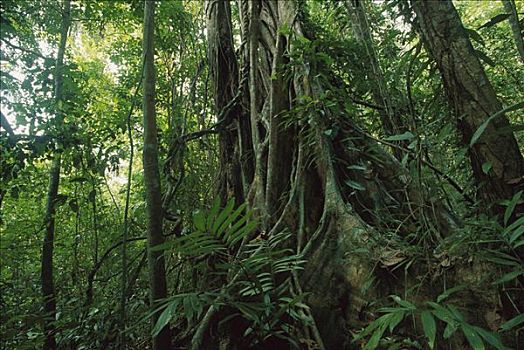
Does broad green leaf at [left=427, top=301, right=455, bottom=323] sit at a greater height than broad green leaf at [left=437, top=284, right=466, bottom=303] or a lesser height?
lesser

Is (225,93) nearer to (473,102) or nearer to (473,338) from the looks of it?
(473,102)

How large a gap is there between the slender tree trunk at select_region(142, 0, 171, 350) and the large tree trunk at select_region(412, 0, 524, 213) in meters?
1.33

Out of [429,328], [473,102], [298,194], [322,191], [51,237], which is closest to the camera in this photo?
[429,328]

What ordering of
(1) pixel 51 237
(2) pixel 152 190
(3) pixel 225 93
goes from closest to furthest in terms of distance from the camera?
(2) pixel 152 190, (1) pixel 51 237, (3) pixel 225 93

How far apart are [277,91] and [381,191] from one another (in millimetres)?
977

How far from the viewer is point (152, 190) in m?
2.04

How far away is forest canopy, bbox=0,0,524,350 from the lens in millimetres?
1315

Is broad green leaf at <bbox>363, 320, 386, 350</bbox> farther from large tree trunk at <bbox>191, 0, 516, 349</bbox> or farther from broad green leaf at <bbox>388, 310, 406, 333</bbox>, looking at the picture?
large tree trunk at <bbox>191, 0, 516, 349</bbox>

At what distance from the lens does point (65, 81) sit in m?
3.15

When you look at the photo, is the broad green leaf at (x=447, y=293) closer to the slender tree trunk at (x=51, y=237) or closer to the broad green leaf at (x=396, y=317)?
the broad green leaf at (x=396, y=317)

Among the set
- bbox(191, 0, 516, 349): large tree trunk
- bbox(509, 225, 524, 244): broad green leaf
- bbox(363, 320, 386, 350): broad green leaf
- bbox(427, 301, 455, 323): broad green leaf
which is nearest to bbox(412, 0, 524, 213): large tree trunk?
bbox(509, 225, 524, 244): broad green leaf

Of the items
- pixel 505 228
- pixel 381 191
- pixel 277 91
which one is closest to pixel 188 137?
pixel 277 91

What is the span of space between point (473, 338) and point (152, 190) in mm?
1537

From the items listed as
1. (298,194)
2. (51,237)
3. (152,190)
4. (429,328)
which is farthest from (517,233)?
(51,237)
